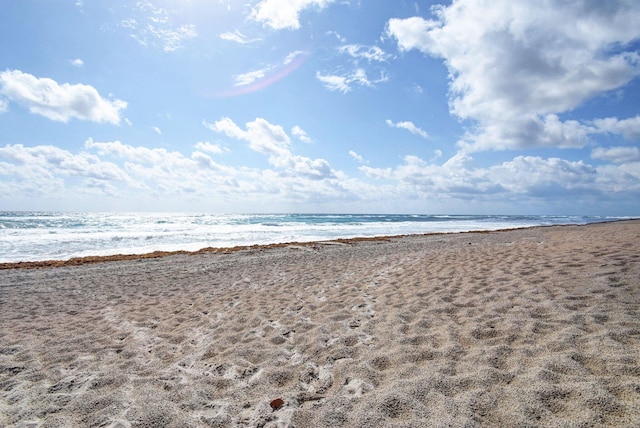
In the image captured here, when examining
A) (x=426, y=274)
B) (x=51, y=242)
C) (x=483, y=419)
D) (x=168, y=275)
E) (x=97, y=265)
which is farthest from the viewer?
(x=51, y=242)

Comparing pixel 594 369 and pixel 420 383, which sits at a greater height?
pixel 594 369

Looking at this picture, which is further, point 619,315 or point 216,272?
point 216,272

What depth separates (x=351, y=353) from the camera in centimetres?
404

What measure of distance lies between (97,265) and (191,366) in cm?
1243

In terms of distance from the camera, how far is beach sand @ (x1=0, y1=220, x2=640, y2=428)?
2826 mm

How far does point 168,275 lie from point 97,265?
5.11 metres

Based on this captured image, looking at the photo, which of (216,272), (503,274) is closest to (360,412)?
(503,274)

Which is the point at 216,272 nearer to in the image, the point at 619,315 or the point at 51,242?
the point at 619,315

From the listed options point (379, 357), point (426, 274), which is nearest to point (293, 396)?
point (379, 357)

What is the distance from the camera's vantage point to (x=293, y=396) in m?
3.23

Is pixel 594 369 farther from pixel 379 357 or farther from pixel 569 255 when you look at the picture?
pixel 569 255

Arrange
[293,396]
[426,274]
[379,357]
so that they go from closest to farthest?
[293,396] → [379,357] → [426,274]

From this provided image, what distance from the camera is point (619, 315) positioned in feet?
13.7

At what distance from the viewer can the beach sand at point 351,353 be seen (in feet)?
9.27
